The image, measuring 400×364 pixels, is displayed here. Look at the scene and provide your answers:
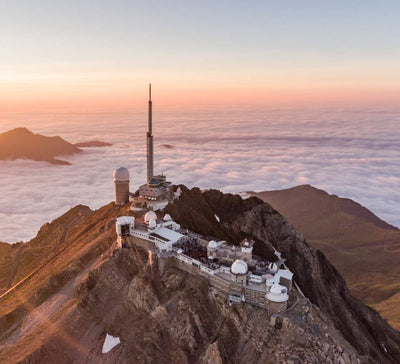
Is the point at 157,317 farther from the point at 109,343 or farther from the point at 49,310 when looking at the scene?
the point at 49,310

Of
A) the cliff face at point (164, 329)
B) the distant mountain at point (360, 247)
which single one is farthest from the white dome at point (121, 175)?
the distant mountain at point (360, 247)

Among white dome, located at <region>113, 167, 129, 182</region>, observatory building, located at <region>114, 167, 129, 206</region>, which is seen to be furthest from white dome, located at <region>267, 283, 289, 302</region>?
white dome, located at <region>113, 167, 129, 182</region>

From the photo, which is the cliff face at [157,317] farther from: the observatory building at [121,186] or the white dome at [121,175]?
the white dome at [121,175]

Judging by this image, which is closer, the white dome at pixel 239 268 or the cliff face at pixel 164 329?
the cliff face at pixel 164 329

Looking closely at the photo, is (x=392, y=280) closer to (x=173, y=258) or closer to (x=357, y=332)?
(x=357, y=332)

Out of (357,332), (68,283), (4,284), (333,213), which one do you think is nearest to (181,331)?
(68,283)
